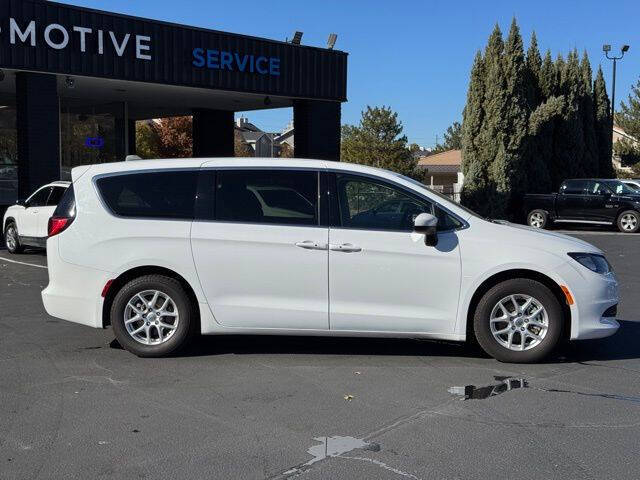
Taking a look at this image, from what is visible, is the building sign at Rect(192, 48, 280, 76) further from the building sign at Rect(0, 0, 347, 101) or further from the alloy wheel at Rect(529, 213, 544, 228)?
the alloy wheel at Rect(529, 213, 544, 228)

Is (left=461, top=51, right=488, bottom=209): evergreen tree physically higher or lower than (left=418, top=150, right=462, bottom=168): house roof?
lower

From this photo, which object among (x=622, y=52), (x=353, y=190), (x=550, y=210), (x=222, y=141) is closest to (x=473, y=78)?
(x=550, y=210)

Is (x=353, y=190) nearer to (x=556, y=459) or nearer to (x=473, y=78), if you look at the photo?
(x=556, y=459)

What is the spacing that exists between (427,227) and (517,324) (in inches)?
46.0

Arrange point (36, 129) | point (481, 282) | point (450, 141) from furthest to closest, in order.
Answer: point (450, 141) < point (36, 129) < point (481, 282)

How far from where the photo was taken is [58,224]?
6.62 metres

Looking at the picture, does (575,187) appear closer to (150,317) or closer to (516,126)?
(516,126)

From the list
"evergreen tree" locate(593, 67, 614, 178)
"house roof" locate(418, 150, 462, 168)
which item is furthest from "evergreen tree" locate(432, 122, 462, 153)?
"evergreen tree" locate(593, 67, 614, 178)

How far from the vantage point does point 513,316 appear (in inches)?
244

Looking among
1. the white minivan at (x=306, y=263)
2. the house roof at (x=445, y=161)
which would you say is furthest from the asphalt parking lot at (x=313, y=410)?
the house roof at (x=445, y=161)

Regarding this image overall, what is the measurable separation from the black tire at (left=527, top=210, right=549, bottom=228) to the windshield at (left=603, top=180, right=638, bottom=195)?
7.17 ft

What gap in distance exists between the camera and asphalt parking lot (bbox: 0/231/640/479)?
411cm

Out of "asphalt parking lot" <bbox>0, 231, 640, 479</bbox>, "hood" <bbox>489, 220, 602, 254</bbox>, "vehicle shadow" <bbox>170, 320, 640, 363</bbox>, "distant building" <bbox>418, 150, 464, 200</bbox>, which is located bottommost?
"asphalt parking lot" <bbox>0, 231, 640, 479</bbox>

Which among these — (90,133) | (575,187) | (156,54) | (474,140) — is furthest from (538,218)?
(90,133)
